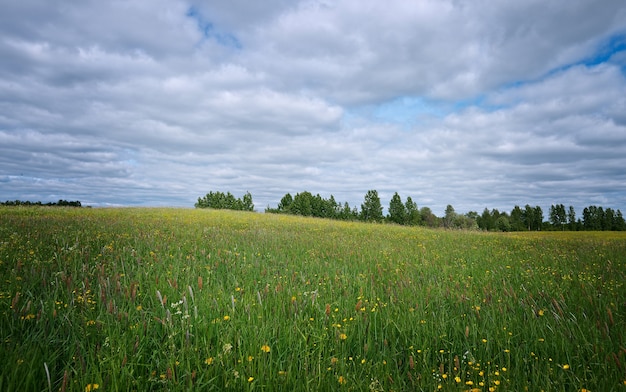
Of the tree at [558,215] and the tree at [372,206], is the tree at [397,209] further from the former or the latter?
the tree at [558,215]

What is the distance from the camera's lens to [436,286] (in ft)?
19.0

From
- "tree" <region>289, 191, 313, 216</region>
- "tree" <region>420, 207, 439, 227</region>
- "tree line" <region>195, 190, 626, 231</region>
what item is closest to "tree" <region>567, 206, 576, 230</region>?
"tree line" <region>195, 190, 626, 231</region>

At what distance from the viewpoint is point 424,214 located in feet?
381

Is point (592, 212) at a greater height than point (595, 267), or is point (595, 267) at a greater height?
point (592, 212)

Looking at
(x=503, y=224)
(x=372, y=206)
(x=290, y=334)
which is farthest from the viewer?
(x=503, y=224)

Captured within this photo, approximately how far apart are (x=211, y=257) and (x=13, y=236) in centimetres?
528

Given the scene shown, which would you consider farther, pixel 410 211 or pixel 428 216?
pixel 428 216

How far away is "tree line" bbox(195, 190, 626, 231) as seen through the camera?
3477 inches

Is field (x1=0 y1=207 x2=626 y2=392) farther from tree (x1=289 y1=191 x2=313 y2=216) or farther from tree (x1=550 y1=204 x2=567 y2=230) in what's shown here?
tree (x1=550 y1=204 x2=567 y2=230)

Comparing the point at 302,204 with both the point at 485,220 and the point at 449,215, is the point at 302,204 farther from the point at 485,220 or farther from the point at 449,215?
the point at 485,220

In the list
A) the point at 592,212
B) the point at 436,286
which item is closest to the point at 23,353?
the point at 436,286

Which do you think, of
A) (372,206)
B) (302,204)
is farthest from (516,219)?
(302,204)

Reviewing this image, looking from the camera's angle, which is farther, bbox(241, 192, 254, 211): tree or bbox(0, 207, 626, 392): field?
→ bbox(241, 192, 254, 211): tree

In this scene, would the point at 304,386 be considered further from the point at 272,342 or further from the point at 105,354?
the point at 105,354
